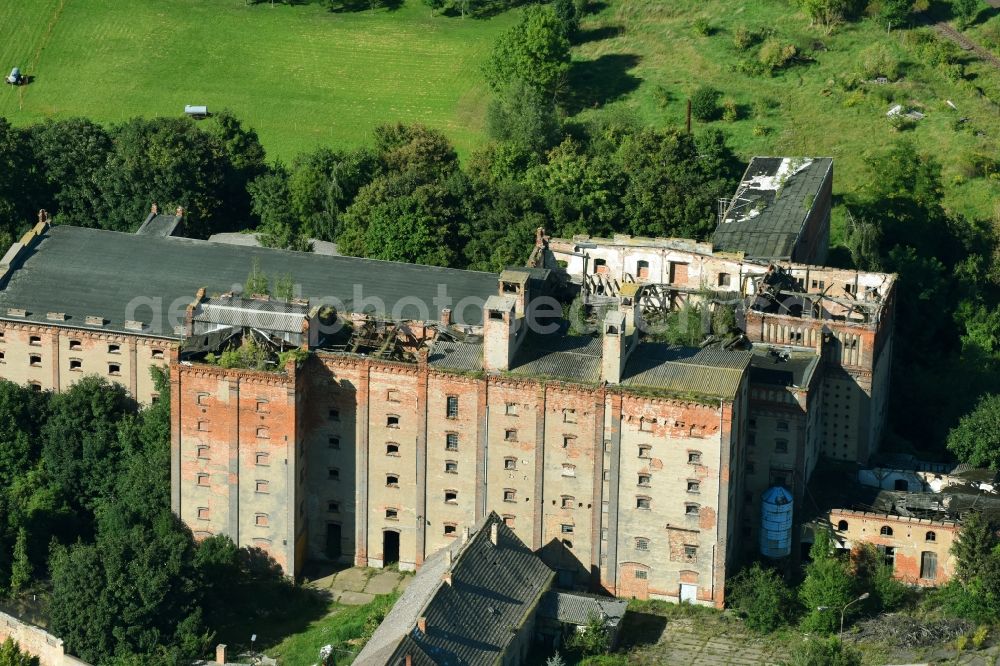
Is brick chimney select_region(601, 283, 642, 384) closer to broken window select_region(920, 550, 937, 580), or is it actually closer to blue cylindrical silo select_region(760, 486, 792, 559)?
blue cylindrical silo select_region(760, 486, 792, 559)

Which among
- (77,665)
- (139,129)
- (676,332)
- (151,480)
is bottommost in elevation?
(77,665)

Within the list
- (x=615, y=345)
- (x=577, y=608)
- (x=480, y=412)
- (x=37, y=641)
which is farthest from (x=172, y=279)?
(x=577, y=608)

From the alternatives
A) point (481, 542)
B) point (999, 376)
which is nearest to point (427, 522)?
point (481, 542)

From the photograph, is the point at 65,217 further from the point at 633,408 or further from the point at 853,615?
the point at 853,615

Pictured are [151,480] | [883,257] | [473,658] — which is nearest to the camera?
[473,658]

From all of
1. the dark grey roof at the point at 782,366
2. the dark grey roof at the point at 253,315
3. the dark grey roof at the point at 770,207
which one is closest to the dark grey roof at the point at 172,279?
the dark grey roof at the point at 253,315

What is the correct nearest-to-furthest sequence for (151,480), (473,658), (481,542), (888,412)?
(473,658)
(481,542)
(151,480)
(888,412)

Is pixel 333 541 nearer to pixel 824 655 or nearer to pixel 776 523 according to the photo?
pixel 776 523
